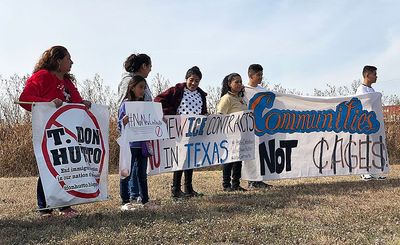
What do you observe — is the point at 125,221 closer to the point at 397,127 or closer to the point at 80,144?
the point at 80,144

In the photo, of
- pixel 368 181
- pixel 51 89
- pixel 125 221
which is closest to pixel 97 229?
pixel 125 221

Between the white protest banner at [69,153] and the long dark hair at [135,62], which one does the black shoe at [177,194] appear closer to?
the white protest banner at [69,153]

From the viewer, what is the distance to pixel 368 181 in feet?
25.2

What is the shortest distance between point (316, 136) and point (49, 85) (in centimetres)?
450

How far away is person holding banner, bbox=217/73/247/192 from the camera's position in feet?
23.4

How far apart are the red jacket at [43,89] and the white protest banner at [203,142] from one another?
1942mm

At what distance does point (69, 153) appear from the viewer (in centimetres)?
499

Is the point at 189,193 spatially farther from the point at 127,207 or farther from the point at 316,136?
the point at 316,136

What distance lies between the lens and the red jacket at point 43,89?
4930 mm

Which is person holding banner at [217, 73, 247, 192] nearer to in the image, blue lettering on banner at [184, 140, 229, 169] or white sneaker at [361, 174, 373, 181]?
blue lettering on banner at [184, 140, 229, 169]

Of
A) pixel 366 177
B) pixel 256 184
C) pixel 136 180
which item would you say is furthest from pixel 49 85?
pixel 366 177

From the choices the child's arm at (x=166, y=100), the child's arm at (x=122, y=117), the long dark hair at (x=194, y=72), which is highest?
the long dark hair at (x=194, y=72)

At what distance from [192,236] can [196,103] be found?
10.0 ft

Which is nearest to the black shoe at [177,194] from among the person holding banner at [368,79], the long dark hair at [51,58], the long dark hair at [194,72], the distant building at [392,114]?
the long dark hair at [194,72]
